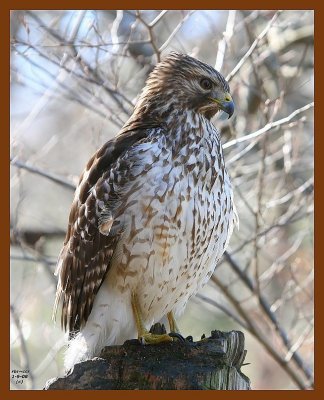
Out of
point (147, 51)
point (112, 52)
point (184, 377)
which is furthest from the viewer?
point (147, 51)

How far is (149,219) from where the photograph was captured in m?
5.21

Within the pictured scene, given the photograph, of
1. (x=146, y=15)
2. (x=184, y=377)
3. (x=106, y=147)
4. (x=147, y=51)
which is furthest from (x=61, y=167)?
(x=184, y=377)

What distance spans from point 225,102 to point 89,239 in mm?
1202

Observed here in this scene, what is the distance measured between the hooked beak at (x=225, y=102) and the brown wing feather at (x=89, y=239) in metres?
0.41

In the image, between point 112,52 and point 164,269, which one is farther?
point 112,52

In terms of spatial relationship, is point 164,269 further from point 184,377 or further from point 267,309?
point 267,309

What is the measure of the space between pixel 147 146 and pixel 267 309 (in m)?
2.25

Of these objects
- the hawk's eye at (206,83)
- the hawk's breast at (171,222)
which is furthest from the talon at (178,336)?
the hawk's eye at (206,83)

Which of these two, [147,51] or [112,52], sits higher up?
[147,51]

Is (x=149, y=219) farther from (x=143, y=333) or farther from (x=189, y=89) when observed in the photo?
(x=189, y=89)

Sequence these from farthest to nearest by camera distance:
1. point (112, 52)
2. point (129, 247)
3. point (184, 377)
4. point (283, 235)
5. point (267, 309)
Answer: point (283, 235) < point (267, 309) < point (112, 52) < point (129, 247) < point (184, 377)

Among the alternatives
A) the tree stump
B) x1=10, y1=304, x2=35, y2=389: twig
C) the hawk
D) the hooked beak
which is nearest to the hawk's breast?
the hawk

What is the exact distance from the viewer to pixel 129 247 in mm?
5277

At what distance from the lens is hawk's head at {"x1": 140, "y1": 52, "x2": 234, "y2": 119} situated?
5.69m
